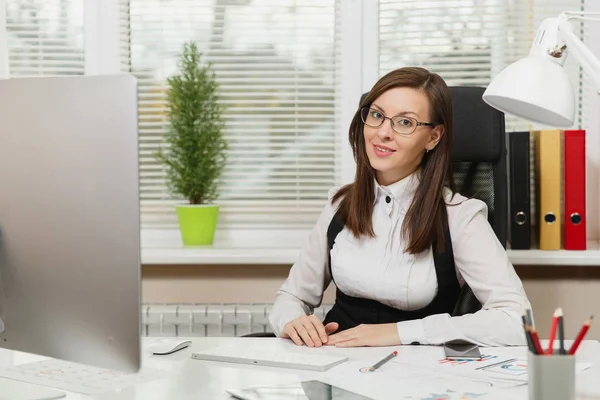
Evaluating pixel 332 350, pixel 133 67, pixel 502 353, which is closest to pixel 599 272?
pixel 502 353

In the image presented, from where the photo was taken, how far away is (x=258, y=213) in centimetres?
283

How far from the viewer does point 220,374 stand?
1.39 m

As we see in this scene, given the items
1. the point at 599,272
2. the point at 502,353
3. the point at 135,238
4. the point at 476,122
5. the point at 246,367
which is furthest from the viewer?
the point at 599,272

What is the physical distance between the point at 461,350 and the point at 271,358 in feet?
1.27

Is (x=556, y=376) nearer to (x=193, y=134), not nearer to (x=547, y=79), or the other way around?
(x=547, y=79)

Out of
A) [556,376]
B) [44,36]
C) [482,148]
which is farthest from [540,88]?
[44,36]

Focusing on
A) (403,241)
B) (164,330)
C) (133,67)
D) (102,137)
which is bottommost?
(164,330)

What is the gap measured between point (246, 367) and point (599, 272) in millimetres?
1609

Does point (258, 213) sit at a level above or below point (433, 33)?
below

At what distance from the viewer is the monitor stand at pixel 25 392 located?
1.23 metres

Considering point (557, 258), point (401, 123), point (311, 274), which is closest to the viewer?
point (401, 123)

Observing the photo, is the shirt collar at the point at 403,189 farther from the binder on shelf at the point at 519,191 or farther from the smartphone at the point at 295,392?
the smartphone at the point at 295,392

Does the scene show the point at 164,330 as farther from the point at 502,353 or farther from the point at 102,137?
the point at 102,137

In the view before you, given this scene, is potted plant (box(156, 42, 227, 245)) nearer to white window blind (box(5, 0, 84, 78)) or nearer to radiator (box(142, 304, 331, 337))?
radiator (box(142, 304, 331, 337))
